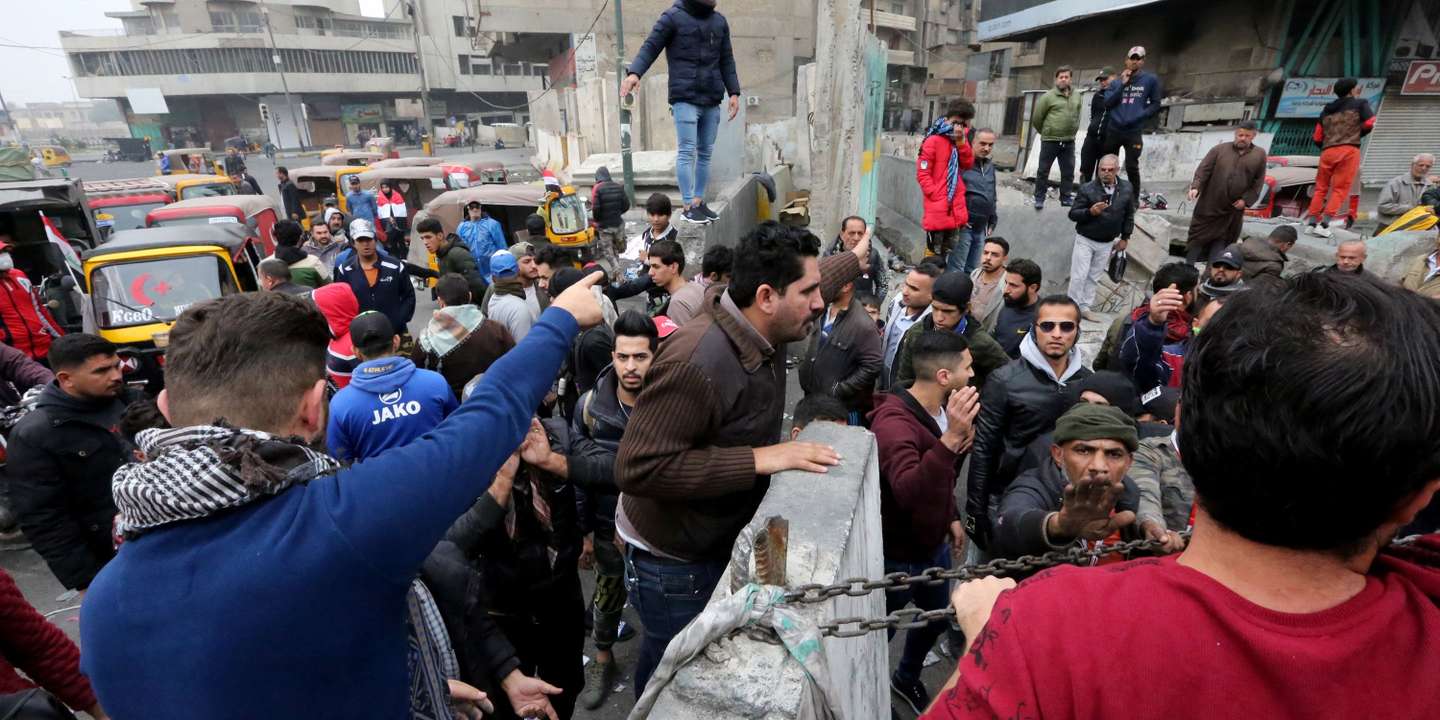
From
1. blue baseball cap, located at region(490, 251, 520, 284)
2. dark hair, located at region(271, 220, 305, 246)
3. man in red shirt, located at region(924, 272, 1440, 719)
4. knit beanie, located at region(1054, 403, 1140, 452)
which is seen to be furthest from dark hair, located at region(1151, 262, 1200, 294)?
dark hair, located at region(271, 220, 305, 246)

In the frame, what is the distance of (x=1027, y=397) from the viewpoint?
135 inches

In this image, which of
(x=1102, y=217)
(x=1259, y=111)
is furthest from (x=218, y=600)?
(x=1259, y=111)

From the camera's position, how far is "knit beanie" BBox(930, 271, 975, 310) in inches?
160

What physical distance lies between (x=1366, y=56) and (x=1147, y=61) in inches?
172

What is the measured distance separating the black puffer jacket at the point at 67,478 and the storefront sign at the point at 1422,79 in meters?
23.5

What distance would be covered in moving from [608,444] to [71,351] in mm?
2919

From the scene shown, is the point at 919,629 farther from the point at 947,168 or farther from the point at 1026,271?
the point at 947,168

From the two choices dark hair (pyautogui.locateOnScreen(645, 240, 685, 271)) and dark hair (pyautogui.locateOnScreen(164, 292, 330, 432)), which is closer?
dark hair (pyautogui.locateOnScreen(164, 292, 330, 432))

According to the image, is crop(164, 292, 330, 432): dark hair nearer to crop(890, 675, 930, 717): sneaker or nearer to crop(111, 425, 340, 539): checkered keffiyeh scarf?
crop(111, 425, 340, 539): checkered keffiyeh scarf

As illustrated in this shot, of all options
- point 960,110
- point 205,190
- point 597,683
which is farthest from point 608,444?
point 205,190

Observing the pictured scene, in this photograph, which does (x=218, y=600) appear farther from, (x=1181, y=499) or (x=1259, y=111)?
(x=1259, y=111)

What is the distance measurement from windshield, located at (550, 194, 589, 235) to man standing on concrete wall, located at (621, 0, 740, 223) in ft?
6.27

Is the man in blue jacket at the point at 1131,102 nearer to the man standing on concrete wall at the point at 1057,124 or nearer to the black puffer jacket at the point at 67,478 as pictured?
the man standing on concrete wall at the point at 1057,124

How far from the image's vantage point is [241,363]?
49.9 inches
